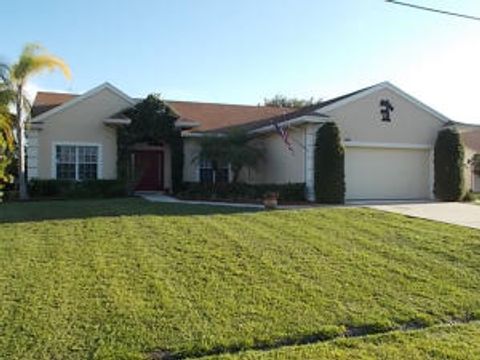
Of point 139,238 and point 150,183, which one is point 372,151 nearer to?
point 150,183

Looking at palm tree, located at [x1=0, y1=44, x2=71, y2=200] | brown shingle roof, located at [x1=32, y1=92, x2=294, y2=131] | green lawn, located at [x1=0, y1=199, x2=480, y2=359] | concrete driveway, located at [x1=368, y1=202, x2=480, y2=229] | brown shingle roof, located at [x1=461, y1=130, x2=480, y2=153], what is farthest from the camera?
brown shingle roof, located at [x1=461, y1=130, x2=480, y2=153]

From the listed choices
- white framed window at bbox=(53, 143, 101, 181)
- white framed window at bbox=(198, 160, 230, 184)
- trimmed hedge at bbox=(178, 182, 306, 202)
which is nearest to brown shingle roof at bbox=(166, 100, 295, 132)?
white framed window at bbox=(198, 160, 230, 184)

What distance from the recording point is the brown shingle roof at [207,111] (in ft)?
79.5

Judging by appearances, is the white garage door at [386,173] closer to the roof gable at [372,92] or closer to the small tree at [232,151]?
the roof gable at [372,92]

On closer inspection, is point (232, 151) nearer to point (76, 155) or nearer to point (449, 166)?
point (76, 155)

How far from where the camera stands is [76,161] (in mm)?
22328

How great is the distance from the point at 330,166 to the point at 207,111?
31.6 ft

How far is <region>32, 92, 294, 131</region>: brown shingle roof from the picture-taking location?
2422 centimetres

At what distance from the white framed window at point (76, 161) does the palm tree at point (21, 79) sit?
1.84 metres

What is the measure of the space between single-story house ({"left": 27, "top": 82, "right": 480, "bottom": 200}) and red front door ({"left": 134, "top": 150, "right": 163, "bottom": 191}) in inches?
9.0

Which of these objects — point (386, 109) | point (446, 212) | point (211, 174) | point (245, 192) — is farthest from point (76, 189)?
point (446, 212)

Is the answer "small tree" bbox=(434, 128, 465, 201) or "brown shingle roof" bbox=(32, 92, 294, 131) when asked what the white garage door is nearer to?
"small tree" bbox=(434, 128, 465, 201)

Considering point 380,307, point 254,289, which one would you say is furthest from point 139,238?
point 380,307

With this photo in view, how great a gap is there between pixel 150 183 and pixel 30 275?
54.6ft
